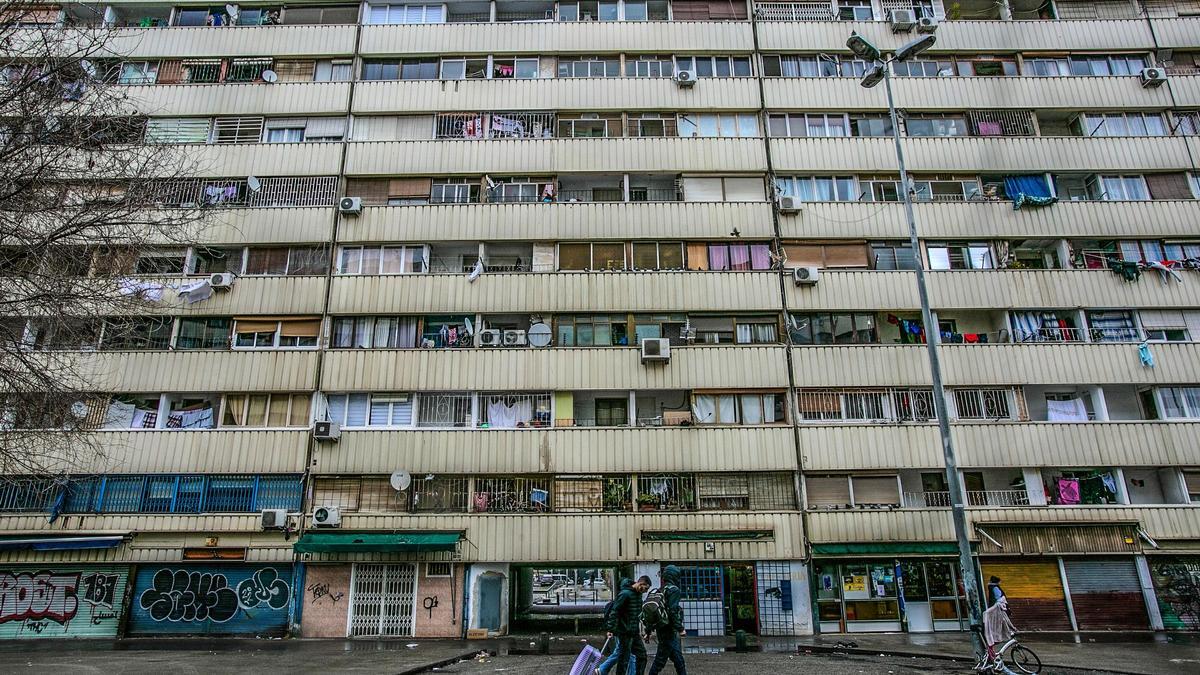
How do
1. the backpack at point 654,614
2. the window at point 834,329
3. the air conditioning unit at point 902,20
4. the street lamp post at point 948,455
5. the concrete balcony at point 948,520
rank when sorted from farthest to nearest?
1. the air conditioning unit at point 902,20
2. the window at point 834,329
3. the concrete balcony at point 948,520
4. the street lamp post at point 948,455
5. the backpack at point 654,614

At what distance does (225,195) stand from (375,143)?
17.6 feet

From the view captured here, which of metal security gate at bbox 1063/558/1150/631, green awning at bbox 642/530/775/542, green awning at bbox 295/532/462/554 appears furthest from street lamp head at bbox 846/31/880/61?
green awning at bbox 295/532/462/554

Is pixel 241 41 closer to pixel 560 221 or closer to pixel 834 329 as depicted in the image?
pixel 560 221

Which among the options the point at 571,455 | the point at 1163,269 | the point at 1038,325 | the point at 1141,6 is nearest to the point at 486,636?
the point at 571,455

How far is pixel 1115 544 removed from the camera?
19562 millimetres

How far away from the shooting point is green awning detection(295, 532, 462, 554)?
61.8ft

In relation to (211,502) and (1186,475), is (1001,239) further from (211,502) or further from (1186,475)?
(211,502)

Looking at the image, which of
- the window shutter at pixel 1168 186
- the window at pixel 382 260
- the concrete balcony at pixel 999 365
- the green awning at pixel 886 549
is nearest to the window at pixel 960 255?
the concrete balcony at pixel 999 365

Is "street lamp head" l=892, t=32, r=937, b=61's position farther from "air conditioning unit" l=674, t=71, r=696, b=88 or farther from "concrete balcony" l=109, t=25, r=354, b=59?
"concrete balcony" l=109, t=25, r=354, b=59

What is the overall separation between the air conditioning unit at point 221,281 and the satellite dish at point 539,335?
32.2 feet

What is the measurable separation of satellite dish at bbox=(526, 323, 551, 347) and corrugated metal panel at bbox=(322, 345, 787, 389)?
335mm

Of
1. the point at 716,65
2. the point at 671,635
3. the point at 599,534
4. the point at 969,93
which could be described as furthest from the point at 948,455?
the point at 716,65

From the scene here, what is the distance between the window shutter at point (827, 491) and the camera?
20203 millimetres

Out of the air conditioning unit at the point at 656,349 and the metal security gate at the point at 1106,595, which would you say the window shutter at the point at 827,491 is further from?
the metal security gate at the point at 1106,595
